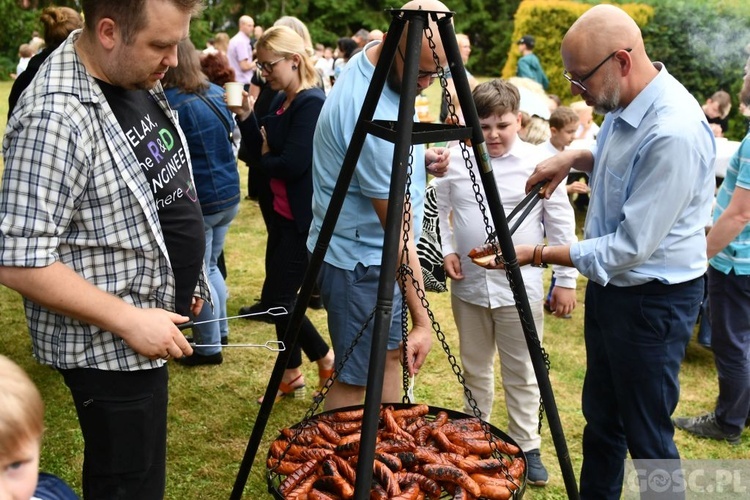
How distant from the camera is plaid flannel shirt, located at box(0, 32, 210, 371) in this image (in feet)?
6.44

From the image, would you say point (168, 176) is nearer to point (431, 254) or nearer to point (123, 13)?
point (123, 13)

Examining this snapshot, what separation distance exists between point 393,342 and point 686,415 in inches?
103

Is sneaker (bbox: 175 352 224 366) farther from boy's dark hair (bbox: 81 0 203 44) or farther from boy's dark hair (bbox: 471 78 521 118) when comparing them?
boy's dark hair (bbox: 81 0 203 44)

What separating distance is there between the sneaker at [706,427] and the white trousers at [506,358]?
3.87ft

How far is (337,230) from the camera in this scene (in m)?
3.02

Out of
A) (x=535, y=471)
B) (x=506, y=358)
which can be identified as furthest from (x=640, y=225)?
(x=535, y=471)

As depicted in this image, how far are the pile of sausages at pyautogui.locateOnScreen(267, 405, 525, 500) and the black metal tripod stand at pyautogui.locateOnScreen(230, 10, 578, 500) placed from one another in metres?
0.22

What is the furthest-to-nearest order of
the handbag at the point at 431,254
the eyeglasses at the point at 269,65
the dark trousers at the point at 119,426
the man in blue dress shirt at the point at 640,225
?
1. the eyeglasses at the point at 269,65
2. the handbag at the point at 431,254
3. the man in blue dress shirt at the point at 640,225
4. the dark trousers at the point at 119,426

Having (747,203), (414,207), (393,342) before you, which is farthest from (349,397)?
(747,203)

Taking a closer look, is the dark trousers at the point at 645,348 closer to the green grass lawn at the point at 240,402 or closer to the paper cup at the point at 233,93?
the green grass lawn at the point at 240,402

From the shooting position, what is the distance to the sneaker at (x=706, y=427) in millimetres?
4426

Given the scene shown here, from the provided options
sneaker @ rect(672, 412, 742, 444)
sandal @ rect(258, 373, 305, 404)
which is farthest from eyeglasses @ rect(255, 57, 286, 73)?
sneaker @ rect(672, 412, 742, 444)

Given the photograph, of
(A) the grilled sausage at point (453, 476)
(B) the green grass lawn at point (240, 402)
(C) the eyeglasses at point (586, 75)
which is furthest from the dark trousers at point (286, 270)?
(A) the grilled sausage at point (453, 476)

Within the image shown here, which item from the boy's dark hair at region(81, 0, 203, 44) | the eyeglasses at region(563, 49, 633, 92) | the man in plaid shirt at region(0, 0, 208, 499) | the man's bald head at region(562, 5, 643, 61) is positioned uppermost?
the man's bald head at region(562, 5, 643, 61)
